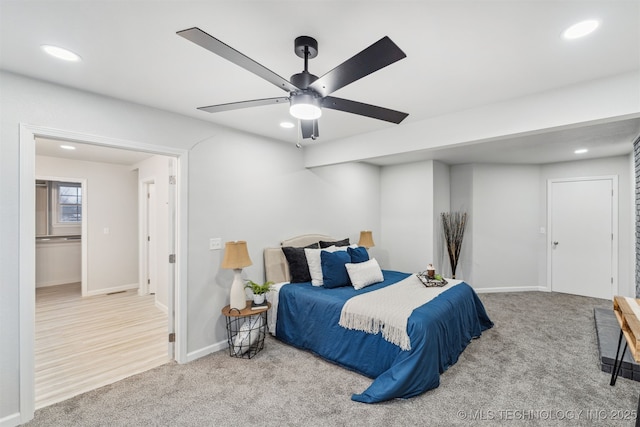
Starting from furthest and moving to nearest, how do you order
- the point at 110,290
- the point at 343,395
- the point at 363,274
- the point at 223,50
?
the point at 110,290 → the point at 363,274 → the point at 343,395 → the point at 223,50

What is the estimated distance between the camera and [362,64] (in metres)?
1.32

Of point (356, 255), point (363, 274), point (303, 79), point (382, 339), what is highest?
point (303, 79)

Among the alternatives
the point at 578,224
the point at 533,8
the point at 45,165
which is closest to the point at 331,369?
the point at 533,8

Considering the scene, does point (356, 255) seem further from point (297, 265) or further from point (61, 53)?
point (61, 53)

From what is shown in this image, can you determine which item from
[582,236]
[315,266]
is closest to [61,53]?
[315,266]

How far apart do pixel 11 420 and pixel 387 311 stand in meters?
2.84

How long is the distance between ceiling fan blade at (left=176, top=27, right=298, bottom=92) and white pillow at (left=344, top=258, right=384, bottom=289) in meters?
2.35

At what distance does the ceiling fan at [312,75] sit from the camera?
1201mm

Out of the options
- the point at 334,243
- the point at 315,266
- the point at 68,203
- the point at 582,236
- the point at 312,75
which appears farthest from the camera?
the point at 68,203

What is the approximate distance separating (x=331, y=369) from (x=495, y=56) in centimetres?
281

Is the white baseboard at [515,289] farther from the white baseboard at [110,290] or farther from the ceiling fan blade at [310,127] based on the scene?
the white baseboard at [110,290]

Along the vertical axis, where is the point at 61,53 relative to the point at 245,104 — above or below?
above

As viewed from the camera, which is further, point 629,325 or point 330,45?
point 629,325

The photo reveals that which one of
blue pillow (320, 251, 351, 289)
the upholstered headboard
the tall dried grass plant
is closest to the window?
the upholstered headboard
